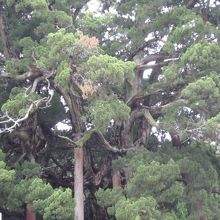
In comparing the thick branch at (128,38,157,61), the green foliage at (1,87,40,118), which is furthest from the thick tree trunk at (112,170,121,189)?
the green foliage at (1,87,40,118)

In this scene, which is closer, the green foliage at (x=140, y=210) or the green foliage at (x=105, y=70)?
the green foliage at (x=105, y=70)

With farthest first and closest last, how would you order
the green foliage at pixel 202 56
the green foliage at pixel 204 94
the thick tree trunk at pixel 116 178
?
the thick tree trunk at pixel 116 178 < the green foliage at pixel 202 56 < the green foliage at pixel 204 94

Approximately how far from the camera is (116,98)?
11.3m

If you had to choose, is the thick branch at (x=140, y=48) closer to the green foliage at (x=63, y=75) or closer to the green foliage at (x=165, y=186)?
the green foliage at (x=165, y=186)

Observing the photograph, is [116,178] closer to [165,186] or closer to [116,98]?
[165,186]

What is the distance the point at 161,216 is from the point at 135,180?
3.02 ft

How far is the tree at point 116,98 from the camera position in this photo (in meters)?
11.0

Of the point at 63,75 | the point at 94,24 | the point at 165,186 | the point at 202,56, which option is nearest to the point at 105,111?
the point at 63,75

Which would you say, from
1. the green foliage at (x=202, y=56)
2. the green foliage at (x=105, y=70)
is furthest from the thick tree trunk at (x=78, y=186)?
the green foliage at (x=202, y=56)

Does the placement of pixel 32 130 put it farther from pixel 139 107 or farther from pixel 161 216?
pixel 161 216

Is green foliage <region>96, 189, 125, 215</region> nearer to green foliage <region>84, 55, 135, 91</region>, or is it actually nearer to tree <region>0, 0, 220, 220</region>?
tree <region>0, 0, 220, 220</region>

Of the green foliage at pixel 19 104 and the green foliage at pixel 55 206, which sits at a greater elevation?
the green foliage at pixel 19 104

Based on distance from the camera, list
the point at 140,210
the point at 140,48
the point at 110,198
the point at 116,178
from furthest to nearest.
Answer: the point at 116,178 → the point at 140,48 → the point at 110,198 → the point at 140,210

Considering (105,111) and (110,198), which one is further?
(110,198)
